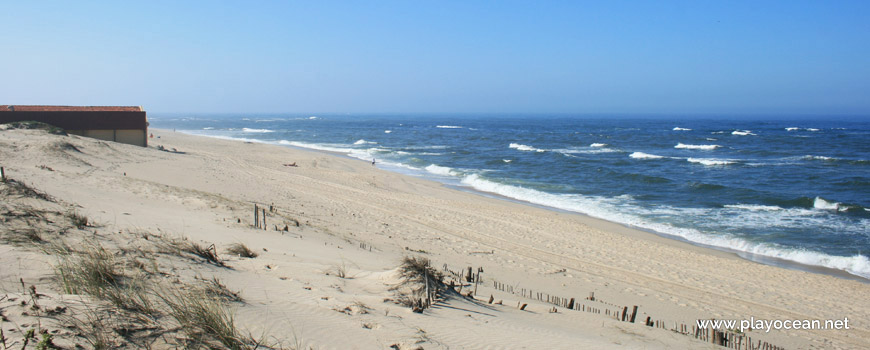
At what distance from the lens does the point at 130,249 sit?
6547mm

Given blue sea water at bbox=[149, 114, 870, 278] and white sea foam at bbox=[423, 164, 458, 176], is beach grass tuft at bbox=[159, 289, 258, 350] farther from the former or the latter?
white sea foam at bbox=[423, 164, 458, 176]

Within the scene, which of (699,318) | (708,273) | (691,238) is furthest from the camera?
(691,238)

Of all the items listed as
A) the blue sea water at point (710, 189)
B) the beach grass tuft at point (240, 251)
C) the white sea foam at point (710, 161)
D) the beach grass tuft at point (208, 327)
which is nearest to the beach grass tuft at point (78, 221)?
the beach grass tuft at point (240, 251)

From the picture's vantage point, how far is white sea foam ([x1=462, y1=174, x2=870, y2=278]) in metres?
13.3

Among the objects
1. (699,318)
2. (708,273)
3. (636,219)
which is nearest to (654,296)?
(699,318)

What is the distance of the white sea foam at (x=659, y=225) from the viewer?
522 inches

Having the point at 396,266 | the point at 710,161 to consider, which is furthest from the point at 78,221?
the point at 710,161

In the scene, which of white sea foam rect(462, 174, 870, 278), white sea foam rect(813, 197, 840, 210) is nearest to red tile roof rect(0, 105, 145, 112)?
white sea foam rect(462, 174, 870, 278)

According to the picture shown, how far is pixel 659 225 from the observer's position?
686 inches

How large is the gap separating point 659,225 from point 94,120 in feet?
96.0

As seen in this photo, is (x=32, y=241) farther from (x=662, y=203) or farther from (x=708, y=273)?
(x=662, y=203)

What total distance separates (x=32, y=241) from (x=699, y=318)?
33.1 ft

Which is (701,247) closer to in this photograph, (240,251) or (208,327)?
(240,251)

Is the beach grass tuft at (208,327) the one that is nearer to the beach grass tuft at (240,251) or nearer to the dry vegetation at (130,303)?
the dry vegetation at (130,303)
